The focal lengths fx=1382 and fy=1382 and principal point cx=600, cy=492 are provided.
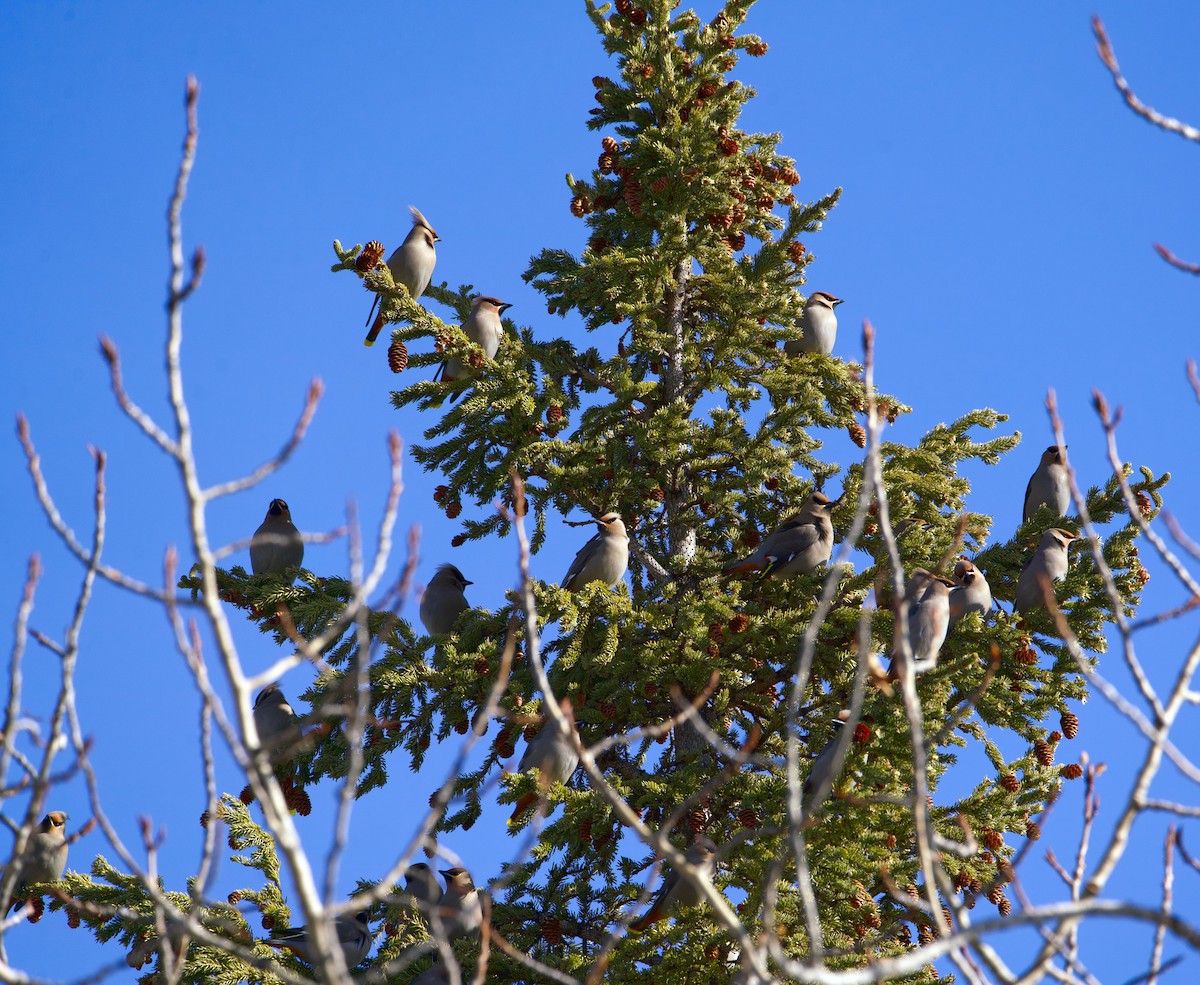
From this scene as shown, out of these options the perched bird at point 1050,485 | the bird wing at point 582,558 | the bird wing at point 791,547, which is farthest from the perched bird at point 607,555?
the perched bird at point 1050,485

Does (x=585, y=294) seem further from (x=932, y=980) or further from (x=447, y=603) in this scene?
(x=932, y=980)

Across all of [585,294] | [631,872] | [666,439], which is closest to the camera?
[631,872]

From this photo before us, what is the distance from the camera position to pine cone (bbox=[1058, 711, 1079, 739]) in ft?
20.2

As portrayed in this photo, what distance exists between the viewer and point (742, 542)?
293 inches

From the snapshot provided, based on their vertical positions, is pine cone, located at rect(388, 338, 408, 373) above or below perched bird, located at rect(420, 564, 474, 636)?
above

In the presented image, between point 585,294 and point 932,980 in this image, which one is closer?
point 932,980

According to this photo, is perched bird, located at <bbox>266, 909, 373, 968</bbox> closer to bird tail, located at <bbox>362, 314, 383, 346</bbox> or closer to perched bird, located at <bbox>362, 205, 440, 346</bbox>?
bird tail, located at <bbox>362, 314, 383, 346</bbox>

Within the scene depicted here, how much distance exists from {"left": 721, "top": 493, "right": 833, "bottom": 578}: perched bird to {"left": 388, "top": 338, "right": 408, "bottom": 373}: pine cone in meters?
1.92

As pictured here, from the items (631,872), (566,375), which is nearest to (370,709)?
(631,872)

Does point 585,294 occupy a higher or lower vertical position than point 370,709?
higher

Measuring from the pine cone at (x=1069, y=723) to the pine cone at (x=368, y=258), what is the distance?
151 inches

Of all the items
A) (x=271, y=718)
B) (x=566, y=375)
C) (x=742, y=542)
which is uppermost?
(x=566, y=375)

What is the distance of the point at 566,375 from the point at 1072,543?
A: 2.82 metres

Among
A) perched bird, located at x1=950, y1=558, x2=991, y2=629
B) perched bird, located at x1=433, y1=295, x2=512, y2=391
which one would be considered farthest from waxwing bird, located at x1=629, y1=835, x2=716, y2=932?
perched bird, located at x1=433, y1=295, x2=512, y2=391
